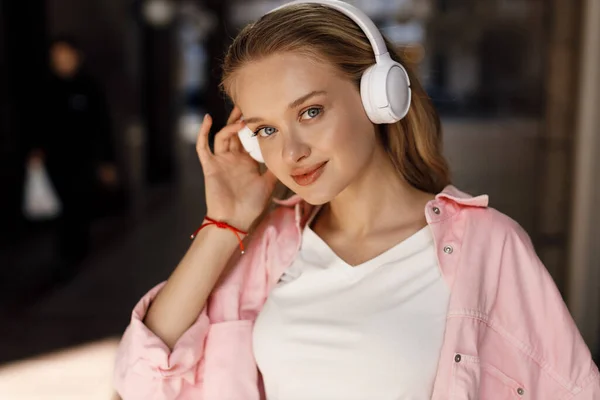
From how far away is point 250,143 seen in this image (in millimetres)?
1793

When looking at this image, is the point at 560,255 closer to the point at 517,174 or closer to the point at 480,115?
Answer: the point at 517,174

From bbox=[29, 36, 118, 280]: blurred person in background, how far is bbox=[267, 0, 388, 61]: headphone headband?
15.3 ft

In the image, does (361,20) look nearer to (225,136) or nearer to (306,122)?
(306,122)

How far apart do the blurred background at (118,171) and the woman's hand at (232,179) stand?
202 mm

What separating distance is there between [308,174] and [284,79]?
20 cm

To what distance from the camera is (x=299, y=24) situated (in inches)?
64.3

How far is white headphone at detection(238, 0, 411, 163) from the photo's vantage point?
1.58m

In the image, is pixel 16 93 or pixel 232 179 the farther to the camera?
pixel 16 93

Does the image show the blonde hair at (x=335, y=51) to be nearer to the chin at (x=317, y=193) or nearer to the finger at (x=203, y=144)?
the finger at (x=203, y=144)

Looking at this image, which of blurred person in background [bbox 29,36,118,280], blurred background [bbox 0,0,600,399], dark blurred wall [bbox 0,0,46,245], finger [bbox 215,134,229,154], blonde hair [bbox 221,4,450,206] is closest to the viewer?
blonde hair [bbox 221,4,450,206]

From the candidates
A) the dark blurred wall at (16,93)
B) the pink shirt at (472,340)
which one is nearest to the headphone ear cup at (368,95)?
the pink shirt at (472,340)

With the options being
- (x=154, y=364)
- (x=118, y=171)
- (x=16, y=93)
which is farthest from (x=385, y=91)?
(x=118, y=171)

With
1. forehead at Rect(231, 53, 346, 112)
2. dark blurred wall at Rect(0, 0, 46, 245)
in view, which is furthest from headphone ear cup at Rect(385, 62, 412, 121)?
dark blurred wall at Rect(0, 0, 46, 245)

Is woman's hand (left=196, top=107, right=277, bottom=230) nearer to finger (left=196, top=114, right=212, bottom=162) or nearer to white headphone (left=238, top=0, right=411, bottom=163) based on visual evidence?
finger (left=196, top=114, right=212, bottom=162)
